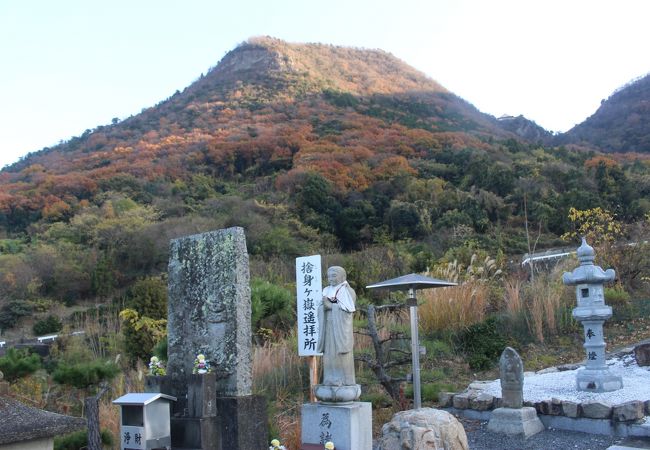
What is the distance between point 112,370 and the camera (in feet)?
23.5

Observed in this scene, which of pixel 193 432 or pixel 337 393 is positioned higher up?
pixel 337 393

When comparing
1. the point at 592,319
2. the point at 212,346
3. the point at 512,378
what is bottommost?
the point at 512,378

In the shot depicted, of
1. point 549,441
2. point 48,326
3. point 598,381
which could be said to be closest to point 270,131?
point 48,326

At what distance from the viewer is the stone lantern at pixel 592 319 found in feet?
24.6

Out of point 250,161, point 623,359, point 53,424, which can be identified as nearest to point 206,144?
point 250,161

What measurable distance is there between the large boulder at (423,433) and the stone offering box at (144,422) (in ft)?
6.98

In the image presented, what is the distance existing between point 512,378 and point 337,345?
2.26 m

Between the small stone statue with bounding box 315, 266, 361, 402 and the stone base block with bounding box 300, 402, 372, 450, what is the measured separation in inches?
4.0

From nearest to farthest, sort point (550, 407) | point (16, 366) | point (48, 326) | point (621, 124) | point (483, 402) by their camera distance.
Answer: point (550, 407)
point (16, 366)
point (483, 402)
point (48, 326)
point (621, 124)

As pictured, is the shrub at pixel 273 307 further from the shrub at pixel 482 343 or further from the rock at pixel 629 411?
the rock at pixel 629 411

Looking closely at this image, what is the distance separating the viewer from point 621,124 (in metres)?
46.8

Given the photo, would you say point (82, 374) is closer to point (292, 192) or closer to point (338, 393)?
point (338, 393)

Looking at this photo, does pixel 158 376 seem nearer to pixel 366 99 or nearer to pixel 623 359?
pixel 623 359

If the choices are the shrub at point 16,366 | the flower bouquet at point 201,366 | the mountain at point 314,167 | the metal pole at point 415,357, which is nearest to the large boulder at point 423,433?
the metal pole at point 415,357
